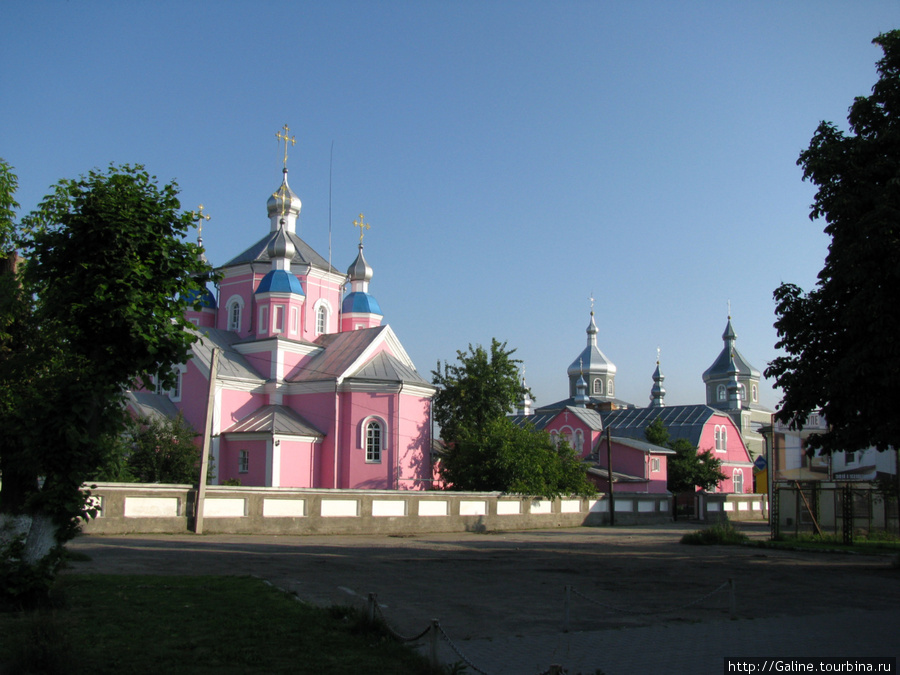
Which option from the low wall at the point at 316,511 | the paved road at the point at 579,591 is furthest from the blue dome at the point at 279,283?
the paved road at the point at 579,591

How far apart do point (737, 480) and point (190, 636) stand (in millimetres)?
57451

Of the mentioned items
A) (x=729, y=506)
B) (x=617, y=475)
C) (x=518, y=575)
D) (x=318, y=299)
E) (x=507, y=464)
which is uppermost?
(x=318, y=299)

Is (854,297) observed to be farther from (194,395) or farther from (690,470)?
(690,470)

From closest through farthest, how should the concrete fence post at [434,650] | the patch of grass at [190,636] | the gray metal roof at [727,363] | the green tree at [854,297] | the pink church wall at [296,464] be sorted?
the patch of grass at [190,636] < the concrete fence post at [434,650] < the green tree at [854,297] < the pink church wall at [296,464] < the gray metal roof at [727,363]

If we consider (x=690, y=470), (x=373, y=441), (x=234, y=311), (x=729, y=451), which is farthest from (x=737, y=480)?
(x=234, y=311)

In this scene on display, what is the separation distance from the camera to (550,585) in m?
14.0

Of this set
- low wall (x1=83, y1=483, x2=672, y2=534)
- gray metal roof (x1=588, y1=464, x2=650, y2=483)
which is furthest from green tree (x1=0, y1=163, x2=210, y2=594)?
gray metal roof (x1=588, y1=464, x2=650, y2=483)

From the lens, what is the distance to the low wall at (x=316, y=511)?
849 inches

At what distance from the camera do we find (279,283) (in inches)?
1548

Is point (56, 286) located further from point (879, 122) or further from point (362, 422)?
point (362, 422)

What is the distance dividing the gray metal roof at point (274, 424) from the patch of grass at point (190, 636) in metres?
23.0

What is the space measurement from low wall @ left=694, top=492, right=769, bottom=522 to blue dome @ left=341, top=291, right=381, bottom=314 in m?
21.3

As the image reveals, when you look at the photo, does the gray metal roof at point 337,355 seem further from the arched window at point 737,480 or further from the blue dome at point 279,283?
the arched window at point 737,480

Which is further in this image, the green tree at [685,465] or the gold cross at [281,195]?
the green tree at [685,465]
